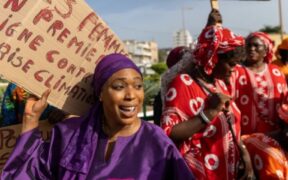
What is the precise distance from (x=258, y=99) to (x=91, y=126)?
5.02 feet

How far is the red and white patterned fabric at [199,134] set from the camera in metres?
2.67

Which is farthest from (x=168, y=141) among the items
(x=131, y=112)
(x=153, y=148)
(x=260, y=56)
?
(x=260, y=56)

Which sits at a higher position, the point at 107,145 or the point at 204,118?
the point at 204,118

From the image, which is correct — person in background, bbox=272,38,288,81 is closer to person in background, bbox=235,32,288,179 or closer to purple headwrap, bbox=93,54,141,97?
person in background, bbox=235,32,288,179

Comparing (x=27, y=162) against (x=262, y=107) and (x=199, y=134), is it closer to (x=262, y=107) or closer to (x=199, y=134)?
(x=199, y=134)

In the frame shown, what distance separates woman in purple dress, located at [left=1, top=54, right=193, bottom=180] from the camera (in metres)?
2.37

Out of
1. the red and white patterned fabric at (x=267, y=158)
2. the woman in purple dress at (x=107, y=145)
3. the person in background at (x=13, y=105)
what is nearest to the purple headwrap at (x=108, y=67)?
the woman in purple dress at (x=107, y=145)

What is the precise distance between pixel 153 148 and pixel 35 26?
34.2 inches

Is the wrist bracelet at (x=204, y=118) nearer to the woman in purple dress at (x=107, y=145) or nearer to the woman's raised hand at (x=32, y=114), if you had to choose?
the woman in purple dress at (x=107, y=145)

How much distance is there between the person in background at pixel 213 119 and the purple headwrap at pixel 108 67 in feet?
1.15

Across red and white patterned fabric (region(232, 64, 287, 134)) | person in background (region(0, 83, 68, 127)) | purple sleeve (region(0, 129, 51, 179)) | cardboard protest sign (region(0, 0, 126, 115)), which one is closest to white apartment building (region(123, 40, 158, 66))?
red and white patterned fabric (region(232, 64, 287, 134))

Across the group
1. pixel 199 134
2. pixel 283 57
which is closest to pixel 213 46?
pixel 199 134

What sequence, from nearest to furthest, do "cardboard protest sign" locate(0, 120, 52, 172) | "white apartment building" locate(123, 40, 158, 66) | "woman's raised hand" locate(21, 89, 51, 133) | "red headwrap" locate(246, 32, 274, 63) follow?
1. "woman's raised hand" locate(21, 89, 51, 133)
2. "cardboard protest sign" locate(0, 120, 52, 172)
3. "red headwrap" locate(246, 32, 274, 63)
4. "white apartment building" locate(123, 40, 158, 66)

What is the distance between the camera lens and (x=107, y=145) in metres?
2.46
